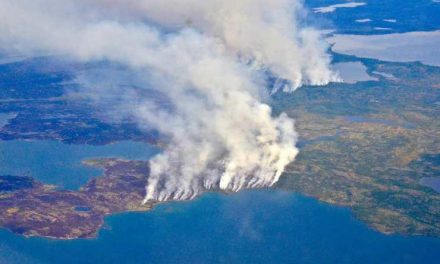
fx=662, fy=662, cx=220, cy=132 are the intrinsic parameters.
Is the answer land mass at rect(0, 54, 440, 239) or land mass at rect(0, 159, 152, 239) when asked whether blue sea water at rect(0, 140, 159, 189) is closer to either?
land mass at rect(0, 159, 152, 239)

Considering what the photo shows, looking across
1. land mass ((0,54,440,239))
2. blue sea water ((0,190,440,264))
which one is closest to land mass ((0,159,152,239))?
land mass ((0,54,440,239))

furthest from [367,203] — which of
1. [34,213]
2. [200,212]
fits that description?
[34,213]

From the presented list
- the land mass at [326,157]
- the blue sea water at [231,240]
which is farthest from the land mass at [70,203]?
the blue sea water at [231,240]

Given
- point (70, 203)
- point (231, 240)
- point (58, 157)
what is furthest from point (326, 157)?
point (58, 157)

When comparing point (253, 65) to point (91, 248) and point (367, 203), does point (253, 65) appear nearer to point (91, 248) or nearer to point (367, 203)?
point (367, 203)

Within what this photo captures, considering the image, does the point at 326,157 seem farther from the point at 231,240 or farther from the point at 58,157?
the point at 58,157

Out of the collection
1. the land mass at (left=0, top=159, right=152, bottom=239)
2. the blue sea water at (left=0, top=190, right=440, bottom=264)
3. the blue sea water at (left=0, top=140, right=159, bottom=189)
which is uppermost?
the blue sea water at (left=0, top=140, right=159, bottom=189)

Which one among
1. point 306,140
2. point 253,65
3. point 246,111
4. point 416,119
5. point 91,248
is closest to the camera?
point 91,248
